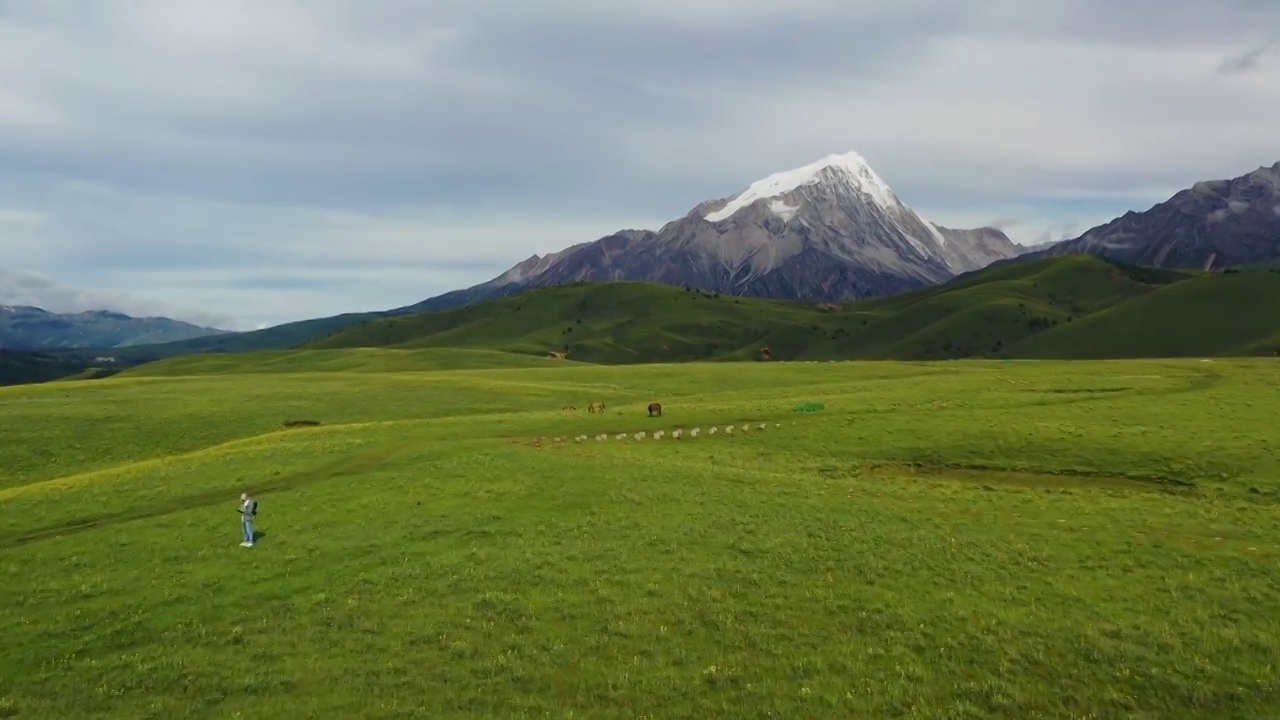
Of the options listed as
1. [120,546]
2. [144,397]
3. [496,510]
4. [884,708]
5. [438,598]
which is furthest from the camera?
[144,397]

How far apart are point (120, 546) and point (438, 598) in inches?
689

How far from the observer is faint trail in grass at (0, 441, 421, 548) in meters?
40.3

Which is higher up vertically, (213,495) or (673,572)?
(213,495)

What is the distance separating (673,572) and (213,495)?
Result: 2895cm

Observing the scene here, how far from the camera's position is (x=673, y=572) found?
32562 mm

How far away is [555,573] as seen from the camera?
3272 centimetres

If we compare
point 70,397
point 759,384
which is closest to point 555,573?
point 759,384

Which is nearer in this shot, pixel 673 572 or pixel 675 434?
pixel 673 572

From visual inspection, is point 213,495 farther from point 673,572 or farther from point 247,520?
point 673,572

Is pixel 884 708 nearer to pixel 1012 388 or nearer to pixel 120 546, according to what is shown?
pixel 120 546

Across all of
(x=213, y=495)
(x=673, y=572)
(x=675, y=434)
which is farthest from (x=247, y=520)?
(x=675, y=434)

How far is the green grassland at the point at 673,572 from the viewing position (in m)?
24.3

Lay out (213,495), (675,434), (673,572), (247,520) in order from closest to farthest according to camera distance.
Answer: (673,572) < (247,520) < (213,495) < (675,434)

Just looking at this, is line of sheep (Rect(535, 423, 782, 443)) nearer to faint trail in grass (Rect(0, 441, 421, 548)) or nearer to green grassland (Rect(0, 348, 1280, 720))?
green grassland (Rect(0, 348, 1280, 720))
